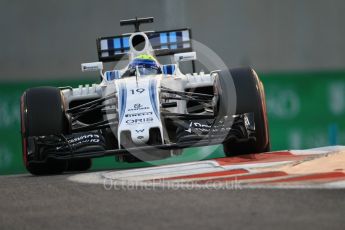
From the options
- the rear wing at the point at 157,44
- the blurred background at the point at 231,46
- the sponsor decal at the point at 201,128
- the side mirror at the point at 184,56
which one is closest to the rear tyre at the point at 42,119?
the sponsor decal at the point at 201,128

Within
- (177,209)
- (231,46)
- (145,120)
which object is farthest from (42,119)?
(231,46)

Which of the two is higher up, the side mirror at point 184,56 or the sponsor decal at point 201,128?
the side mirror at point 184,56

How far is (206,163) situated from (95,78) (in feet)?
21.0

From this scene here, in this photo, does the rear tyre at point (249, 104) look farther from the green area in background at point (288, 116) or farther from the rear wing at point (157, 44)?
the green area in background at point (288, 116)

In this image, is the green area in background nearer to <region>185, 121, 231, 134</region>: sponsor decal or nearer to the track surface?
<region>185, 121, 231, 134</region>: sponsor decal

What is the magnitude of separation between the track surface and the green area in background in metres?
6.92

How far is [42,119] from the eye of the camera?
34.8ft

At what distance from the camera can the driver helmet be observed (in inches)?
463

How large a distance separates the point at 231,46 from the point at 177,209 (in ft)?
33.4

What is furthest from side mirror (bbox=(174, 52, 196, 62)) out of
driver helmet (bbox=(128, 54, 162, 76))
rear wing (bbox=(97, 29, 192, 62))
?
driver helmet (bbox=(128, 54, 162, 76))

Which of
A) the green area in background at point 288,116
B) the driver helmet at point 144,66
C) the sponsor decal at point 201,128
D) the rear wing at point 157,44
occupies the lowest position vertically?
the green area in background at point 288,116

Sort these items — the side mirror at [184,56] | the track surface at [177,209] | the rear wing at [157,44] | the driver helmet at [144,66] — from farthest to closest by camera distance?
the rear wing at [157,44], the side mirror at [184,56], the driver helmet at [144,66], the track surface at [177,209]

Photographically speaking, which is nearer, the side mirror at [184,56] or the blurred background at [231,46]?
the side mirror at [184,56]

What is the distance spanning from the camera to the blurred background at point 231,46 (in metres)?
14.9
